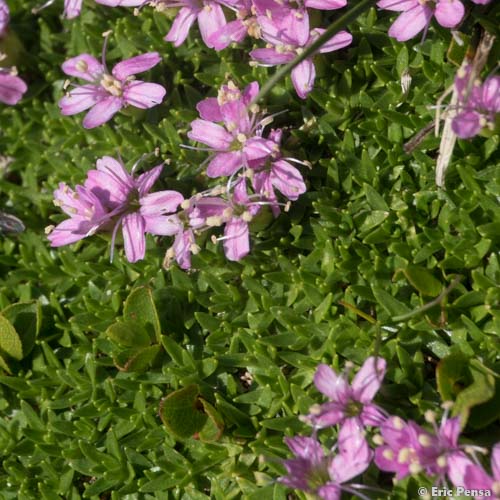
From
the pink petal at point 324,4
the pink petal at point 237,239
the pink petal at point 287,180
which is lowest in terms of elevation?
the pink petal at point 237,239

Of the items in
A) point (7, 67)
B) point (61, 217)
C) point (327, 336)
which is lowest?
point (327, 336)

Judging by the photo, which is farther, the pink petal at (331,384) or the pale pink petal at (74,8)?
the pale pink petal at (74,8)

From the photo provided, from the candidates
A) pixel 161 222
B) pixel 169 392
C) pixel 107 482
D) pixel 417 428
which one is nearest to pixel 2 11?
pixel 161 222

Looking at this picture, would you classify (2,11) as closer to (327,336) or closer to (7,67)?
(7,67)

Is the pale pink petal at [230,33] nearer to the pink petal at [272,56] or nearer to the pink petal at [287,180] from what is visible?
the pink petal at [272,56]

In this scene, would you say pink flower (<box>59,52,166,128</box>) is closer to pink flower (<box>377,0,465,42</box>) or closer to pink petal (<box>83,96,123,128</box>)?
pink petal (<box>83,96,123,128</box>)

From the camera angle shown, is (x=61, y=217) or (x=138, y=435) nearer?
(x=138, y=435)

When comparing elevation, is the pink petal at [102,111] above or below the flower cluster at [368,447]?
above

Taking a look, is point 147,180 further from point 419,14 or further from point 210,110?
point 419,14

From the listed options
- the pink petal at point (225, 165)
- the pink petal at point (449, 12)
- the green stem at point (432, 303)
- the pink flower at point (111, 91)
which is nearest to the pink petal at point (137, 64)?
the pink flower at point (111, 91)
